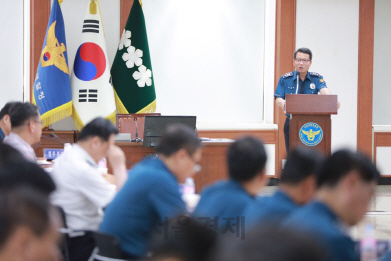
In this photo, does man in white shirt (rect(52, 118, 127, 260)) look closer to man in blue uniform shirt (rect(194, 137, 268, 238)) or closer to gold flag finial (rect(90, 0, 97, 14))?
man in blue uniform shirt (rect(194, 137, 268, 238))

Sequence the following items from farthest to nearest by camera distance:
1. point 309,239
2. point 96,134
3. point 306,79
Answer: point 306,79
point 96,134
point 309,239

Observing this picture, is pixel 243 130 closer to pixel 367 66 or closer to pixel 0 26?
pixel 367 66

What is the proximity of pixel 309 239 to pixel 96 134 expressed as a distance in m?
2.47

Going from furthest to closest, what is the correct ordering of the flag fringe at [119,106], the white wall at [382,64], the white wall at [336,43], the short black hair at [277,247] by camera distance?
the white wall at [382,64] < the white wall at [336,43] < the flag fringe at [119,106] < the short black hair at [277,247]

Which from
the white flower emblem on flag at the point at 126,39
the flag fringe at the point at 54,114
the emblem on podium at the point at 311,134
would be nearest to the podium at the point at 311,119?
the emblem on podium at the point at 311,134

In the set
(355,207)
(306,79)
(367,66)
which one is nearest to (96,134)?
(355,207)

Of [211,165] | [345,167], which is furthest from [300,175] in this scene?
[211,165]

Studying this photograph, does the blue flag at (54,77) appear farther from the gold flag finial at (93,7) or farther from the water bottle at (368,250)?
the water bottle at (368,250)

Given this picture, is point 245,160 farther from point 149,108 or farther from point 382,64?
point 382,64

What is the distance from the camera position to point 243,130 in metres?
Answer: 8.18

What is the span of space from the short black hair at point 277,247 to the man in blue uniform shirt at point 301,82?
5581mm

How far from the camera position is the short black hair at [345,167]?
71.2 inches

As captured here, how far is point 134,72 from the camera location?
23.9ft

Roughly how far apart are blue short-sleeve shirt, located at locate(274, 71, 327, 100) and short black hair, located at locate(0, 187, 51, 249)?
564cm
